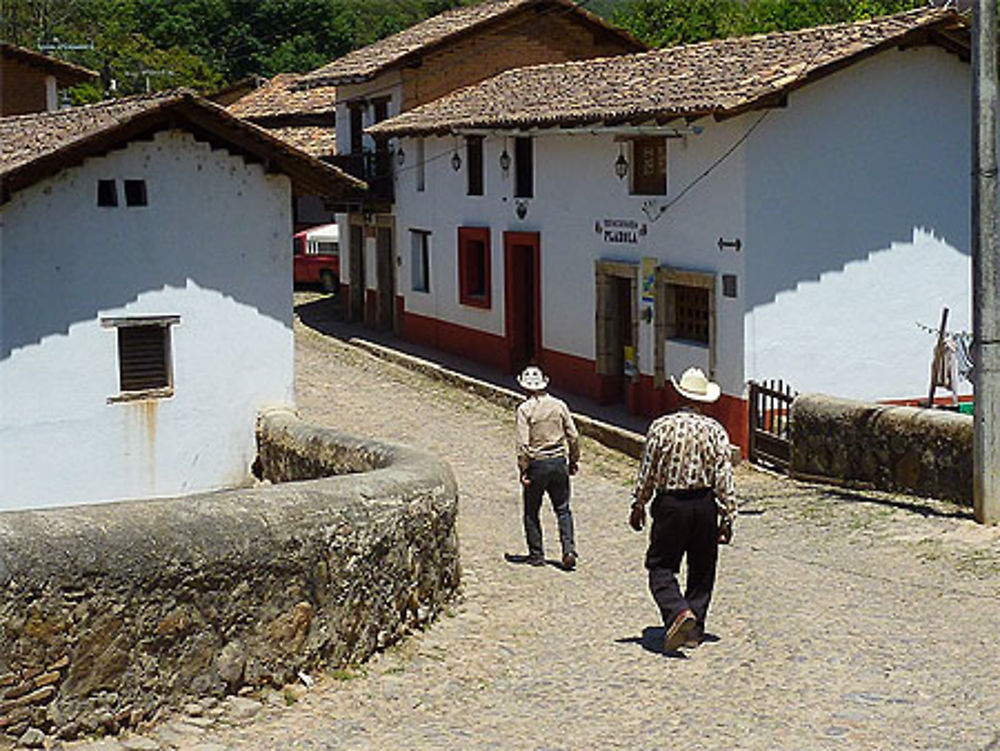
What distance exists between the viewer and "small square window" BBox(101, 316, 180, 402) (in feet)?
46.7

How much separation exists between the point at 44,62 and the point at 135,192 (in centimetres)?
1544

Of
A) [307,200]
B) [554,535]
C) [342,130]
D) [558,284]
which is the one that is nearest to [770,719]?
[554,535]

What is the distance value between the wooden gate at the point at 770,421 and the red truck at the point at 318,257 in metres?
19.7

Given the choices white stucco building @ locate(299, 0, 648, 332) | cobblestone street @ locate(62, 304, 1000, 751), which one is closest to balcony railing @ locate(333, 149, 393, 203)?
white stucco building @ locate(299, 0, 648, 332)

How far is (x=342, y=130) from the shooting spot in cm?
3325

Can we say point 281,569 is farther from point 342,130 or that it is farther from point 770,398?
point 342,130

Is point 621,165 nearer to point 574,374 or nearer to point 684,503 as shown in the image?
point 574,374

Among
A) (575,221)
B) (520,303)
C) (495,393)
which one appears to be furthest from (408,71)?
(495,393)

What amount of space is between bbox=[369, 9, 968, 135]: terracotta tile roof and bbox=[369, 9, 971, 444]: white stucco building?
53mm

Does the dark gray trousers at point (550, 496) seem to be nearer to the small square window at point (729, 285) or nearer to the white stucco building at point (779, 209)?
the white stucco building at point (779, 209)

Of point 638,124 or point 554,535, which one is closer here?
point 554,535

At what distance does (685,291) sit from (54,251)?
866cm

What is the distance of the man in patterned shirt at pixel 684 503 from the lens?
8930mm

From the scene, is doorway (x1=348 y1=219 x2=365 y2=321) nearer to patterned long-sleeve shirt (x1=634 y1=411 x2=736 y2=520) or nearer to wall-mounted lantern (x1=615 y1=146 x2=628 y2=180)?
wall-mounted lantern (x1=615 y1=146 x2=628 y2=180)
